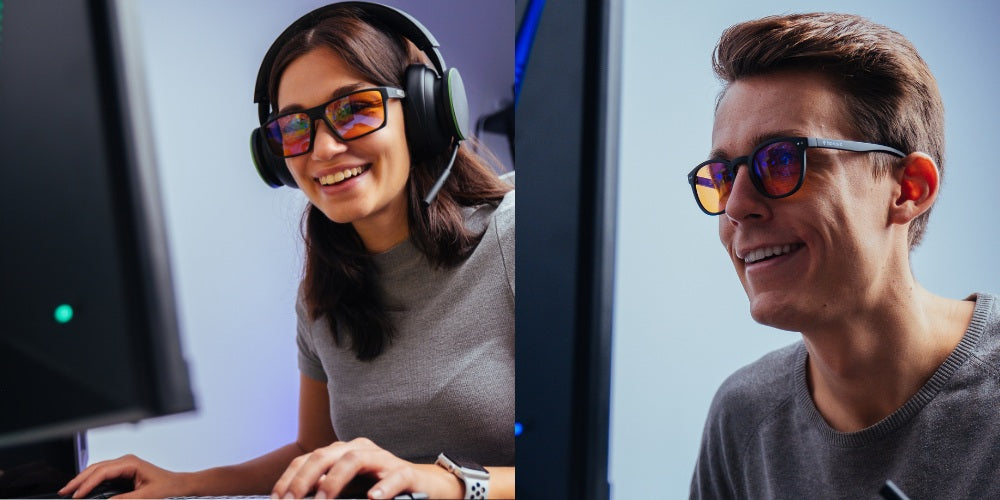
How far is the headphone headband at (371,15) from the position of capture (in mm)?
1274

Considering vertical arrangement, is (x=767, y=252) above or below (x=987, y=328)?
above

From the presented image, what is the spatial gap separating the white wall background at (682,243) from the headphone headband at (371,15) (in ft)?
1.35

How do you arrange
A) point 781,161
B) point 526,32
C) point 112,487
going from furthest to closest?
point 526,32
point 112,487
point 781,161

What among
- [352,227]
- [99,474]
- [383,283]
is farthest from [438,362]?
[99,474]

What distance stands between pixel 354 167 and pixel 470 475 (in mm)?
536

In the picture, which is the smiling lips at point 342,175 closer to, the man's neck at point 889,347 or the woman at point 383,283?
the woman at point 383,283

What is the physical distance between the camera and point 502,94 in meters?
1.31

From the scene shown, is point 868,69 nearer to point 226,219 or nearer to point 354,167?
point 354,167

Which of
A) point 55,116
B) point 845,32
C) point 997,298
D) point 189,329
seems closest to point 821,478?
point 997,298

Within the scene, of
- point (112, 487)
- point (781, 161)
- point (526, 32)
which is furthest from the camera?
point (526, 32)

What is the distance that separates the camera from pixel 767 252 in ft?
3.82

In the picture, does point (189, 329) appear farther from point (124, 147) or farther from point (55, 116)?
point (55, 116)

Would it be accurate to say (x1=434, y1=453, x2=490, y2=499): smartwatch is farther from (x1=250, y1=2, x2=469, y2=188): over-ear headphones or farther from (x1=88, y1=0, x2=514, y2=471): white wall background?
(x1=250, y1=2, x2=469, y2=188): over-ear headphones

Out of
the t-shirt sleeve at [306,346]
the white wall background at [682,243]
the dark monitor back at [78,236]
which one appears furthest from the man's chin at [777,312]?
the dark monitor back at [78,236]
